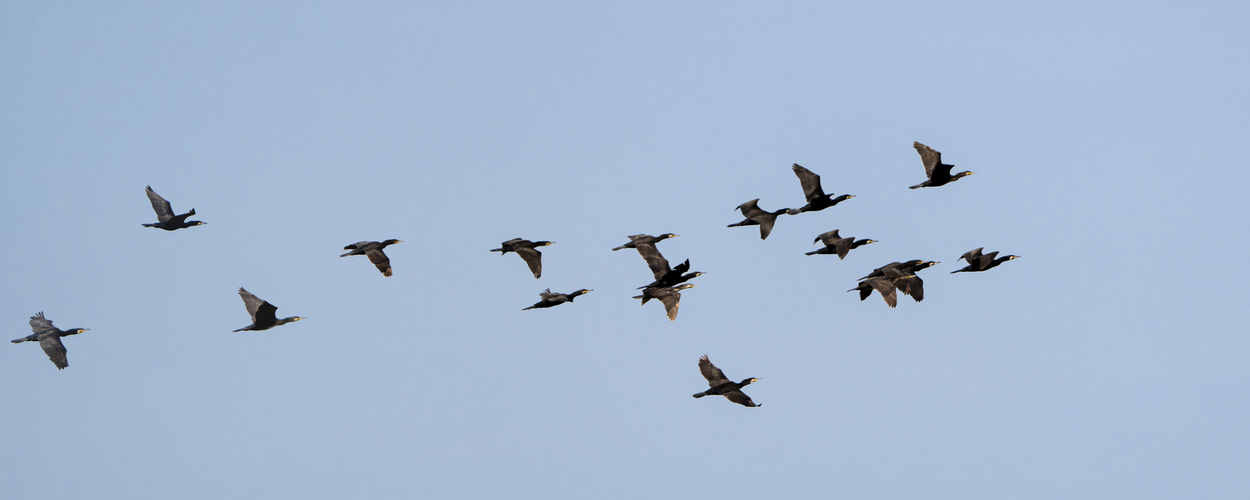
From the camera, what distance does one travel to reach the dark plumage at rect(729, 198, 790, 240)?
64875mm

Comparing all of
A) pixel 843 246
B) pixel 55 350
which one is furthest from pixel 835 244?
pixel 55 350

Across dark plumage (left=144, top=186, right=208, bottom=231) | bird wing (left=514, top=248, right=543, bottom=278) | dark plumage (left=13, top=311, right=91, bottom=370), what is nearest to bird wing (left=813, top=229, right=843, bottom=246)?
bird wing (left=514, top=248, right=543, bottom=278)

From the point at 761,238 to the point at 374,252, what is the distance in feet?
53.3

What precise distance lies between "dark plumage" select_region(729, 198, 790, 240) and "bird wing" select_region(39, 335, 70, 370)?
30.4 m

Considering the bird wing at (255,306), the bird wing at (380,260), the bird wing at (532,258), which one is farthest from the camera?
the bird wing at (532,258)

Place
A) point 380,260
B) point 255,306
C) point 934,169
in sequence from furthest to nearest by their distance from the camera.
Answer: point 380,260 < point 934,169 < point 255,306

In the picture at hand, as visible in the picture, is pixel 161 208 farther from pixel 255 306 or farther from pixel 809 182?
pixel 809 182

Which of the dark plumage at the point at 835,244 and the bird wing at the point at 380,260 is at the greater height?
the bird wing at the point at 380,260

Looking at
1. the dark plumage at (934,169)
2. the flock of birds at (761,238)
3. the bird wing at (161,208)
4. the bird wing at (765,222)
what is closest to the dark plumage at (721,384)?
the flock of birds at (761,238)

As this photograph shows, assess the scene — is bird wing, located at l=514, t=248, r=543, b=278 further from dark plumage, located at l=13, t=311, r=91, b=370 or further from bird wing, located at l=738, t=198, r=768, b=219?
dark plumage, located at l=13, t=311, r=91, b=370

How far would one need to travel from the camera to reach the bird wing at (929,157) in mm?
62375

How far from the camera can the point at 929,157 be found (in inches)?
2463

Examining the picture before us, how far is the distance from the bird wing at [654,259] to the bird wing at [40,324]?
87.3 feet

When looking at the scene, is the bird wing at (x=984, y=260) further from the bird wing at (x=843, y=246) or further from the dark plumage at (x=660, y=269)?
the dark plumage at (x=660, y=269)
